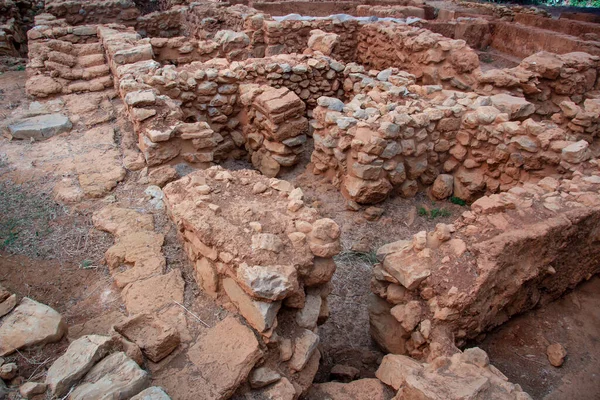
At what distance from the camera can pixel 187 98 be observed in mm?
5805

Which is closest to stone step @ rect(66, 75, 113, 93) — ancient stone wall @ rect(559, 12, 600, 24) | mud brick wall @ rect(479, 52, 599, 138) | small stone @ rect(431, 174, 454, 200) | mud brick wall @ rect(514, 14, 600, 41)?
small stone @ rect(431, 174, 454, 200)

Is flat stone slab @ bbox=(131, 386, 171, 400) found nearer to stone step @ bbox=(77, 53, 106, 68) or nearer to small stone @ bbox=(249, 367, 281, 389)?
small stone @ bbox=(249, 367, 281, 389)

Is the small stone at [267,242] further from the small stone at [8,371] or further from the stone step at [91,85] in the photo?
the stone step at [91,85]

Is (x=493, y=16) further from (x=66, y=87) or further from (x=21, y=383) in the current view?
(x=21, y=383)

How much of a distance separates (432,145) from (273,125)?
211 cm

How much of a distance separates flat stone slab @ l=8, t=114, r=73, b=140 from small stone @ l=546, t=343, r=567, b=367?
545 centimetres

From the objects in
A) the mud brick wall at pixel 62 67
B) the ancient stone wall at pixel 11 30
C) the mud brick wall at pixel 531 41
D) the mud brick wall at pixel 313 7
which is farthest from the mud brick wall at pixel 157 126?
the mud brick wall at pixel 531 41

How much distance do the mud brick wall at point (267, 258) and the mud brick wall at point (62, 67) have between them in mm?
3834

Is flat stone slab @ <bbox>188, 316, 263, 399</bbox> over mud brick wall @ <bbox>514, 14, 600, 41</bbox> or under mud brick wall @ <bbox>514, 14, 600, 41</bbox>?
under

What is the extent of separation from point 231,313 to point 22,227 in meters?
2.06

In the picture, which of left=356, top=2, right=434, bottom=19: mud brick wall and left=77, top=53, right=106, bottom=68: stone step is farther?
left=356, top=2, right=434, bottom=19: mud brick wall

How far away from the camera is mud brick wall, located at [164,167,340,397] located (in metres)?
2.48

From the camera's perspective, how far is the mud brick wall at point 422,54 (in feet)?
23.2

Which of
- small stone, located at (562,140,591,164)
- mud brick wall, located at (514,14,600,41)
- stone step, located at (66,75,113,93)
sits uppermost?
mud brick wall, located at (514,14,600,41)
